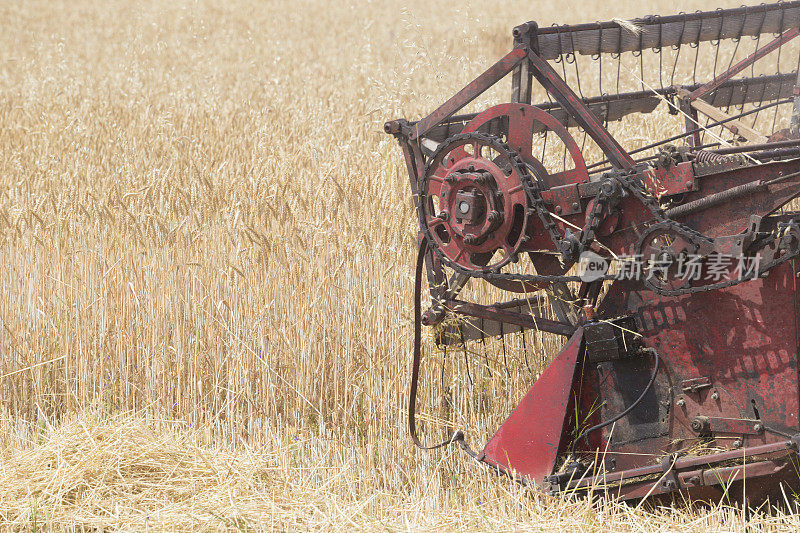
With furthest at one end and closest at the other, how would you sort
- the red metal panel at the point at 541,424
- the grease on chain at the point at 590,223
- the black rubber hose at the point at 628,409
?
the red metal panel at the point at 541,424 < the black rubber hose at the point at 628,409 < the grease on chain at the point at 590,223

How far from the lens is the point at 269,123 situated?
7996mm

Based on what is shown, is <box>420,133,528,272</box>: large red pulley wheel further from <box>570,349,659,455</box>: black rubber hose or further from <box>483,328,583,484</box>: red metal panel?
<box>570,349,659,455</box>: black rubber hose

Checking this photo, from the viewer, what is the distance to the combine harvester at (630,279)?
111 inches

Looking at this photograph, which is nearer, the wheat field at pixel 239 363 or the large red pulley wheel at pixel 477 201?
the large red pulley wheel at pixel 477 201

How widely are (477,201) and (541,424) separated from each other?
0.89m

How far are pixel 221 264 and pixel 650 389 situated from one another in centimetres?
249

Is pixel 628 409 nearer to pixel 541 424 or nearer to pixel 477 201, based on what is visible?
pixel 541 424

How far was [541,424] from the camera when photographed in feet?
10.7

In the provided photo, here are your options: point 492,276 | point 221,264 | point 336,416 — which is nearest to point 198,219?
point 221,264

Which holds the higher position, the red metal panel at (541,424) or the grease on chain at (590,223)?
the grease on chain at (590,223)

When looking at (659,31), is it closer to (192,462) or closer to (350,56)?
(192,462)

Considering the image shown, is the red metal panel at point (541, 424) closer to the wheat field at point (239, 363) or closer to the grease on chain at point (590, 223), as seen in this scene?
the wheat field at point (239, 363)

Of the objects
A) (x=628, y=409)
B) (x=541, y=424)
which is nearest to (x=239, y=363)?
(x=541, y=424)

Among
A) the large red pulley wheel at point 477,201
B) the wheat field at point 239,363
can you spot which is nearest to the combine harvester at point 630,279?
the large red pulley wheel at point 477,201
